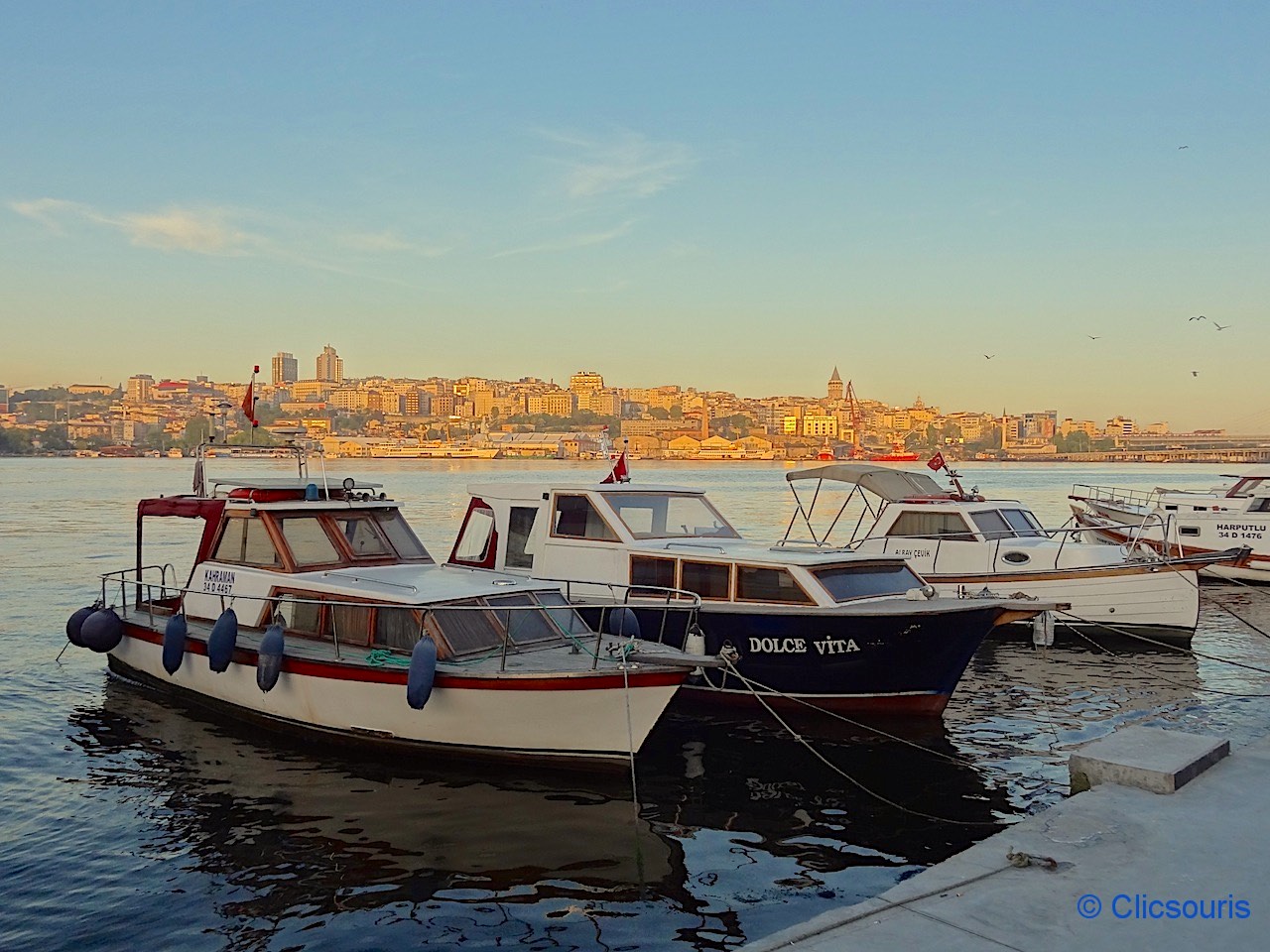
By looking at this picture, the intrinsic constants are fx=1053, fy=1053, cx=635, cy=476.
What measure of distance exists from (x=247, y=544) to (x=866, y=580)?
8.31 m

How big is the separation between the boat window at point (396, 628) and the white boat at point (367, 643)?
0.06 ft

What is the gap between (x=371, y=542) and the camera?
1450 cm

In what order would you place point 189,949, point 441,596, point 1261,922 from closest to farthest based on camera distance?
point 1261,922 → point 189,949 → point 441,596

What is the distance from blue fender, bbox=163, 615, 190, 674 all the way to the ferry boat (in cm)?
504

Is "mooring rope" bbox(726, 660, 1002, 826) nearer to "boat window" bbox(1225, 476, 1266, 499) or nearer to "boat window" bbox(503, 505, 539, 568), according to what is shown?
"boat window" bbox(503, 505, 539, 568)

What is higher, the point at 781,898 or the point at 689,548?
the point at 689,548

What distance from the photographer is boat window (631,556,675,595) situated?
14750 millimetres

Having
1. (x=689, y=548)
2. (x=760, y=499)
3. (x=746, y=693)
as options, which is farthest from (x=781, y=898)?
(x=760, y=499)

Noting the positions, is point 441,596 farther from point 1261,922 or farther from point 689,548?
point 1261,922

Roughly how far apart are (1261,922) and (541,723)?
6.83m

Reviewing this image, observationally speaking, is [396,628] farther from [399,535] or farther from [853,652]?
[853,652]

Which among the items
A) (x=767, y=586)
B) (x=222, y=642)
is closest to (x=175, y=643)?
(x=222, y=642)

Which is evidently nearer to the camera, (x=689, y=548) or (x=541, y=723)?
(x=541, y=723)

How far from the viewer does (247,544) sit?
14.0 meters
